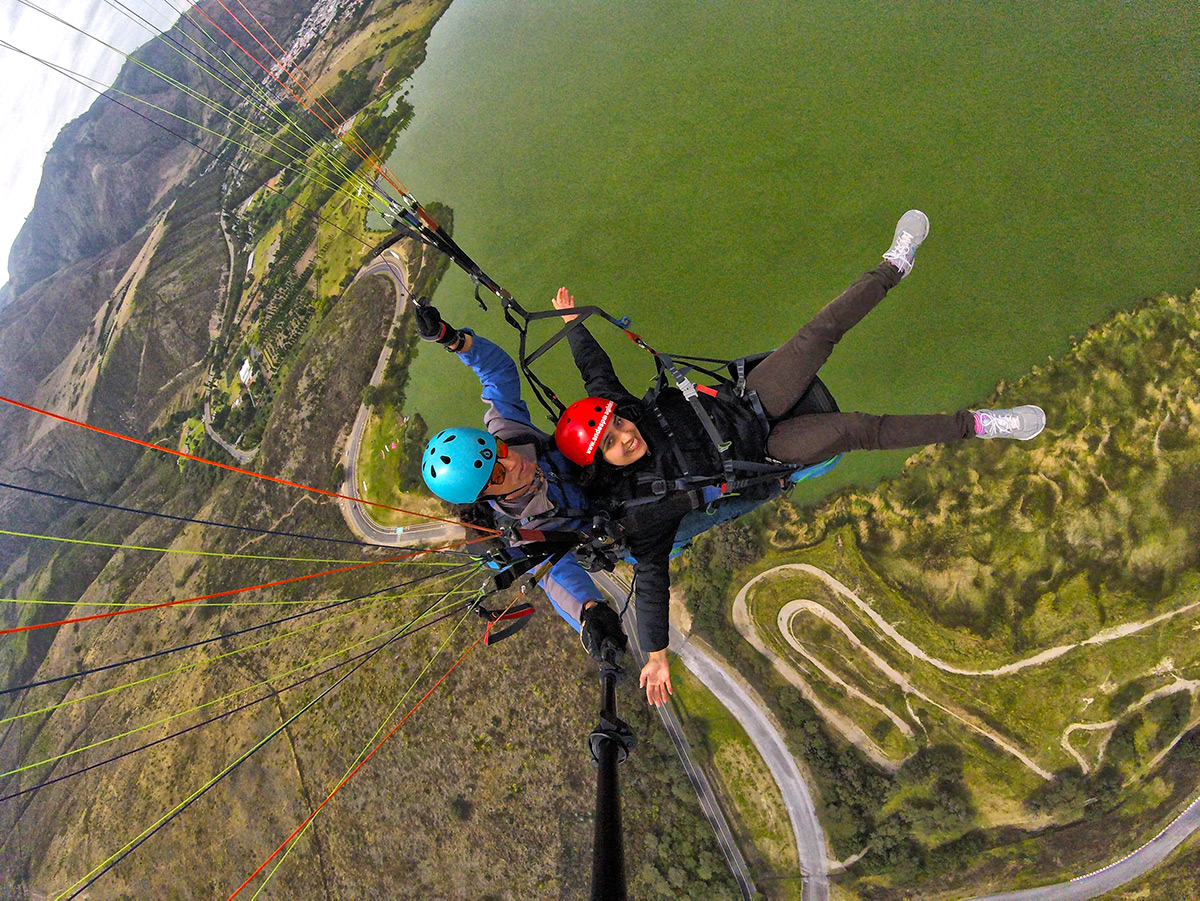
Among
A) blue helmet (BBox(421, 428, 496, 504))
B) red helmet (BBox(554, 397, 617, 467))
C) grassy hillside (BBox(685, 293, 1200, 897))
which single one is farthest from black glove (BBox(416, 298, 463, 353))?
grassy hillside (BBox(685, 293, 1200, 897))

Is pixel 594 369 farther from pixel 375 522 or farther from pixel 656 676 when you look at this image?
pixel 375 522

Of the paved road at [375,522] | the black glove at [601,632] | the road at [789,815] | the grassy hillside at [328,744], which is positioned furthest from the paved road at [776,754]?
the black glove at [601,632]

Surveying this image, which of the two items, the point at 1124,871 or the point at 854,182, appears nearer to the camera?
the point at 1124,871

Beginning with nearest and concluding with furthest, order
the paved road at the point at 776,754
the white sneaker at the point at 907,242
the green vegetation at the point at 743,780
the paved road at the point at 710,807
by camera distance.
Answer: the white sneaker at the point at 907,242 < the paved road at the point at 776,754 < the green vegetation at the point at 743,780 < the paved road at the point at 710,807

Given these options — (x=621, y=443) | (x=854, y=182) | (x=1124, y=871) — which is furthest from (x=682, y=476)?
(x=1124, y=871)

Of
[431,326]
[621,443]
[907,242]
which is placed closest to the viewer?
[431,326]

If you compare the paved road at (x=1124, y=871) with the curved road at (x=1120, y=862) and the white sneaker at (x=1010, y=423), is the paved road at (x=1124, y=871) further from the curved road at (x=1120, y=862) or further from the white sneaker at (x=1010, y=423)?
the white sneaker at (x=1010, y=423)
